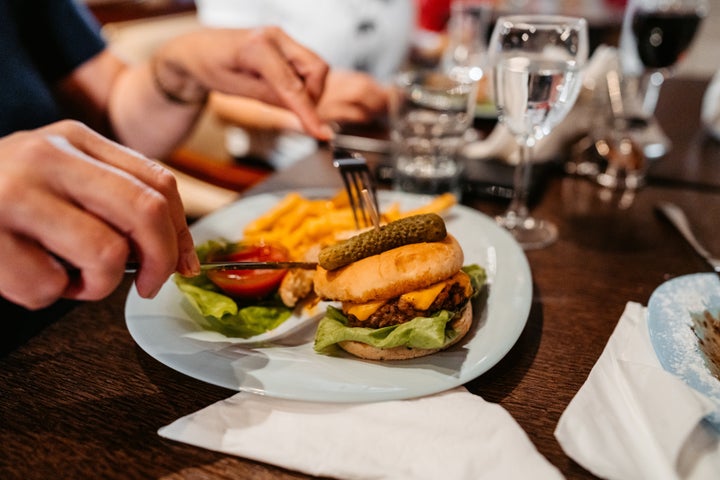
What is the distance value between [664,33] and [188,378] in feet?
5.54

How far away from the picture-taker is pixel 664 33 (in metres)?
1.65

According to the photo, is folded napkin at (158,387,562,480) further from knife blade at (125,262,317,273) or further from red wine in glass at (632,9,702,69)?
red wine in glass at (632,9,702,69)

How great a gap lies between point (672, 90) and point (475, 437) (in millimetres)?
2700

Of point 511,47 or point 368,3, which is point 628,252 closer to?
point 511,47

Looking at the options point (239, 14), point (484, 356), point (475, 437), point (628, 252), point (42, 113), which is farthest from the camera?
point (239, 14)

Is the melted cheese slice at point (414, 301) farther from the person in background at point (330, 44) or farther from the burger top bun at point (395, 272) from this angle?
the person in background at point (330, 44)

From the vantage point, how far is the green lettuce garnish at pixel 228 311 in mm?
975

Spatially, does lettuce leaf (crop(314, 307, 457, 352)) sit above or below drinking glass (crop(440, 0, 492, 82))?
below

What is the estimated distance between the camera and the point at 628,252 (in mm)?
1209

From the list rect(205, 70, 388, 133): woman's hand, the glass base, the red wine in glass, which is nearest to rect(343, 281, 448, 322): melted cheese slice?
the glass base

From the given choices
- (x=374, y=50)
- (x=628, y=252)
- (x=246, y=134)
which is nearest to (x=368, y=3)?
(x=374, y=50)

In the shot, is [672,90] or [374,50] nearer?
[672,90]

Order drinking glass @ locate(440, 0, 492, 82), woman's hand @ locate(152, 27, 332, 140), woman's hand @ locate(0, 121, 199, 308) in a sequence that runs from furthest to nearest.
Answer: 1. drinking glass @ locate(440, 0, 492, 82)
2. woman's hand @ locate(152, 27, 332, 140)
3. woman's hand @ locate(0, 121, 199, 308)

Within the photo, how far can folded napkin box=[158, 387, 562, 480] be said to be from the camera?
64 centimetres
